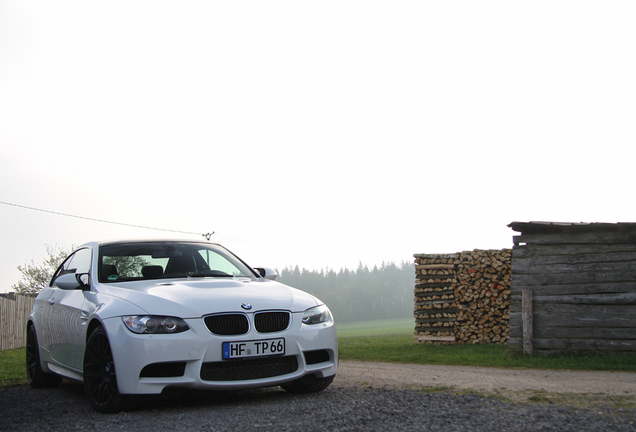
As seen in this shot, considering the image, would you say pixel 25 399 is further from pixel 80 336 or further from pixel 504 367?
pixel 504 367

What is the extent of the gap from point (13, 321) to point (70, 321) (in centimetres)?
1281

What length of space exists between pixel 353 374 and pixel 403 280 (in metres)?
137

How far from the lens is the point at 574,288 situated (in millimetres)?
10742

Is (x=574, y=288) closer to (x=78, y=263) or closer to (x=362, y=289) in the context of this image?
(x=78, y=263)

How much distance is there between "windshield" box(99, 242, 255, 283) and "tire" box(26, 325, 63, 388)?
5.46 feet

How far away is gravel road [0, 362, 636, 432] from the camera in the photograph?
4.02 metres

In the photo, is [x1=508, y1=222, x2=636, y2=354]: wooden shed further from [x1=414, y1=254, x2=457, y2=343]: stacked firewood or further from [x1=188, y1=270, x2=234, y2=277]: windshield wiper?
[x1=188, y1=270, x2=234, y2=277]: windshield wiper

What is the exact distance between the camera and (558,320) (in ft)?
35.1

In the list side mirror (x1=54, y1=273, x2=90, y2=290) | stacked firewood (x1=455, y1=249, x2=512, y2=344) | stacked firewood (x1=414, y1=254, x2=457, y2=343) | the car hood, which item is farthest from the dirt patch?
stacked firewood (x1=414, y1=254, x2=457, y2=343)

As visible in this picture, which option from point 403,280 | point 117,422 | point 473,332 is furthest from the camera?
point 403,280

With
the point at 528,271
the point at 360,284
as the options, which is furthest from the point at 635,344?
the point at 360,284

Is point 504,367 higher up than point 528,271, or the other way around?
point 528,271

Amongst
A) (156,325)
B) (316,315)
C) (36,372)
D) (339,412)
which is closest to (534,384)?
(316,315)

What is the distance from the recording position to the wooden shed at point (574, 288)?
10320mm
